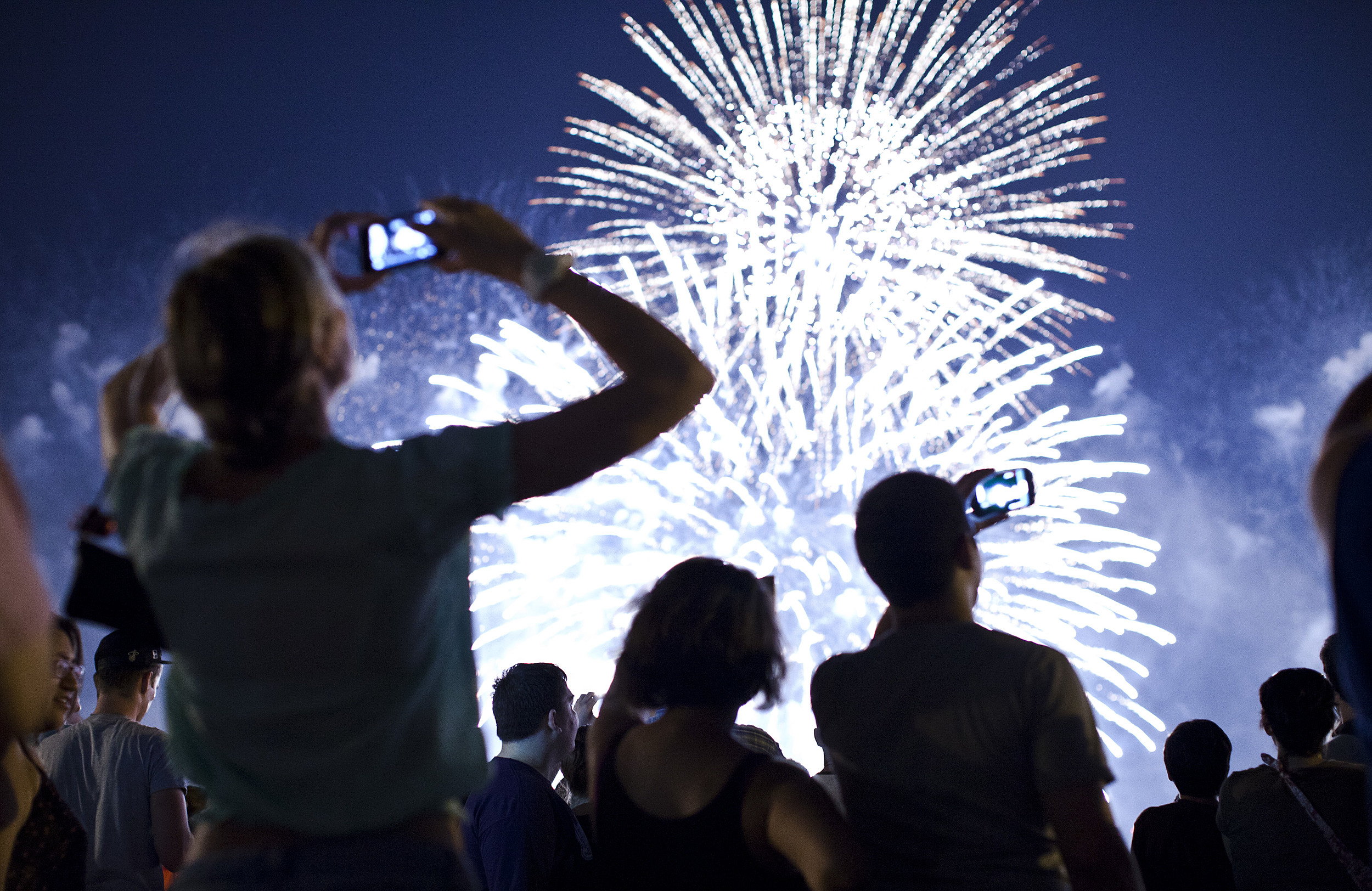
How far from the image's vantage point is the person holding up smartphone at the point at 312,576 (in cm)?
157

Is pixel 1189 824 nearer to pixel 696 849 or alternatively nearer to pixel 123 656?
pixel 696 849

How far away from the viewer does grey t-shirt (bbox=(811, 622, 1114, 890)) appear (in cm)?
236

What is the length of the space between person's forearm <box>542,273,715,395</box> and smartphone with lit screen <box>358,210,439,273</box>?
34 cm

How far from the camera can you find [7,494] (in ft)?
4.25

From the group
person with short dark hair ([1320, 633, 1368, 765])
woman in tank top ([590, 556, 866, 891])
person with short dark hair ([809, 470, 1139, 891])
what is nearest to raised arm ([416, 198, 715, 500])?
woman in tank top ([590, 556, 866, 891])

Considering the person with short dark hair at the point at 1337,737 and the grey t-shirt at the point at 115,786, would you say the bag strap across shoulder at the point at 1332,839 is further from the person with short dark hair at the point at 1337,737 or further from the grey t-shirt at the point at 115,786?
the grey t-shirt at the point at 115,786

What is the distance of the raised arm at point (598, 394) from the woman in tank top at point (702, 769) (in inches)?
35.4

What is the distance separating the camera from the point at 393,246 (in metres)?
2.13

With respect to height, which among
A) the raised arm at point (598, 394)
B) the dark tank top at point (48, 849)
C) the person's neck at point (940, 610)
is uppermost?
the raised arm at point (598, 394)

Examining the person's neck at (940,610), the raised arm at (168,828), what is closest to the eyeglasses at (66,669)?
the raised arm at (168,828)

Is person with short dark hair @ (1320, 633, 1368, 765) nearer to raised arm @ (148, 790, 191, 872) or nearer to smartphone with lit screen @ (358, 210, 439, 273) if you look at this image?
smartphone with lit screen @ (358, 210, 439, 273)

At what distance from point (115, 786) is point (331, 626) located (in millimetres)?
3519

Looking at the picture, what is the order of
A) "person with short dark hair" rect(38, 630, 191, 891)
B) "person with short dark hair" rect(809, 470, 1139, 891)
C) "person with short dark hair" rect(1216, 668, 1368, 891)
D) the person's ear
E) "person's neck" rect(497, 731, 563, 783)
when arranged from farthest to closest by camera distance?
"person's neck" rect(497, 731, 563, 783) < "person with short dark hair" rect(38, 630, 191, 891) < "person with short dark hair" rect(1216, 668, 1368, 891) < the person's ear < "person with short dark hair" rect(809, 470, 1139, 891)

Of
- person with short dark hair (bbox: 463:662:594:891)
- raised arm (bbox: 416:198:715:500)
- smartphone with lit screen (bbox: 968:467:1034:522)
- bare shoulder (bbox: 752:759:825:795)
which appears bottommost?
person with short dark hair (bbox: 463:662:594:891)
